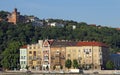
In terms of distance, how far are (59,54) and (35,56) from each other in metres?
5.27

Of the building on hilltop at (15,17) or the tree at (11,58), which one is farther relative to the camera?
the building on hilltop at (15,17)

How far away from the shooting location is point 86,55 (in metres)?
111

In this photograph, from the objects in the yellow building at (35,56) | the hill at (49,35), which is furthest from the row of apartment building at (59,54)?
the hill at (49,35)

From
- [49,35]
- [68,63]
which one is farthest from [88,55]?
[49,35]

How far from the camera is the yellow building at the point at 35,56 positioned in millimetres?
113375

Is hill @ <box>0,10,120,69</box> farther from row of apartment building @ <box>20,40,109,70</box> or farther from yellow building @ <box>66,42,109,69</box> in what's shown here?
yellow building @ <box>66,42,109,69</box>

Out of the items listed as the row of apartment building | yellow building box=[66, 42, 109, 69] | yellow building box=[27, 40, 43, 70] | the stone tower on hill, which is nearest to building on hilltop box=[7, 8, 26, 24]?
the stone tower on hill

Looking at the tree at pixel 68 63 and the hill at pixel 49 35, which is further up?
the hill at pixel 49 35

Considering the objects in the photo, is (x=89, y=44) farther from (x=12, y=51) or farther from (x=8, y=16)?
(x=8, y=16)

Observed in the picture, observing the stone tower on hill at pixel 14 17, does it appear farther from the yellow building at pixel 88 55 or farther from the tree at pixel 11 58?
the yellow building at pixel 88 55

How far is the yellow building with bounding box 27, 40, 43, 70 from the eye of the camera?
11338 cm

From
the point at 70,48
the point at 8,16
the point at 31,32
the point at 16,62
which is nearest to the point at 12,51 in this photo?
the point at 16,62

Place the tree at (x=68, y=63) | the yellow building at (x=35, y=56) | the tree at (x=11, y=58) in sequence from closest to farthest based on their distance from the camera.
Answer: the tree at (x=68, y=63), the tree at (x=11, y=58), the yellow building at (x=35, y=56)

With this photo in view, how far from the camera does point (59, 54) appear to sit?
113 m
